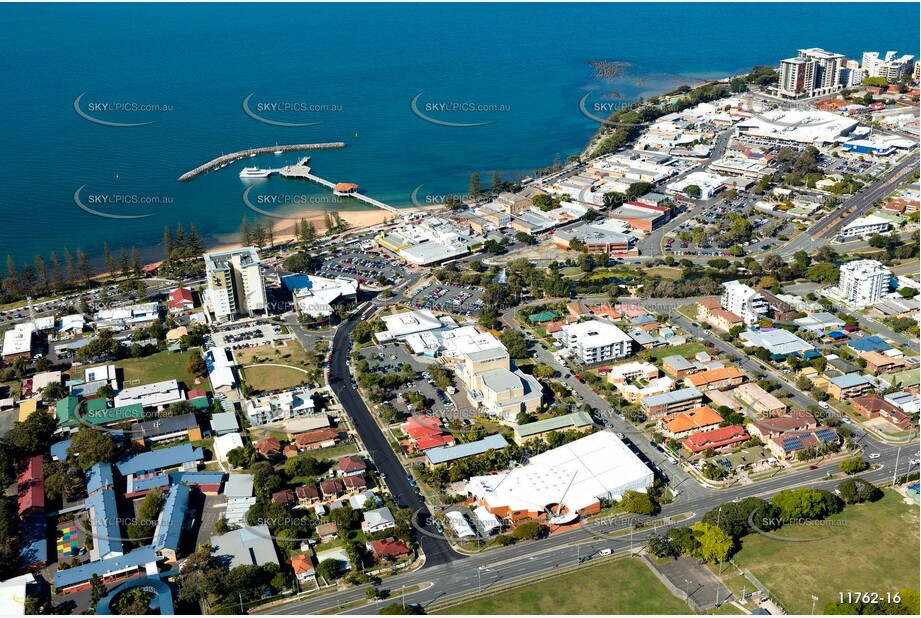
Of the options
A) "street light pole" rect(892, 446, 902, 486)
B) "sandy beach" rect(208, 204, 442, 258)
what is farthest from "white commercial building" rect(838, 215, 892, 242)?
"sandy beach" rect(208, 204, 442, 258)

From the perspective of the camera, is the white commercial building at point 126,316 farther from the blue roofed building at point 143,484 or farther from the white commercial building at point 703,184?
the white commercial building at point 703,184

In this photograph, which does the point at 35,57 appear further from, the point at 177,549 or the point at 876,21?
the point at 876,21

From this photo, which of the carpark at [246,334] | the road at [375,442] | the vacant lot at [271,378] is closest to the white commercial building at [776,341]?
the road at [375,442]

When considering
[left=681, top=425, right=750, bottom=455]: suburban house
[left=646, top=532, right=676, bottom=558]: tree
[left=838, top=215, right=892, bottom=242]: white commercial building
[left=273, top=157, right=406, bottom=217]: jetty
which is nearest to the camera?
[left=646, top=532, right=676, bottom=558]: tree

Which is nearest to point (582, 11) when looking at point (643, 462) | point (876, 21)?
point (876, 21)

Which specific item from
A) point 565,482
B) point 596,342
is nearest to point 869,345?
point 596,342

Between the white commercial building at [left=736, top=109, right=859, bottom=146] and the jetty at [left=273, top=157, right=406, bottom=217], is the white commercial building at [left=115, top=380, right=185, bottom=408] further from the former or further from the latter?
the white commercial building at [left=736, top=109, right=859, bottom=146]
